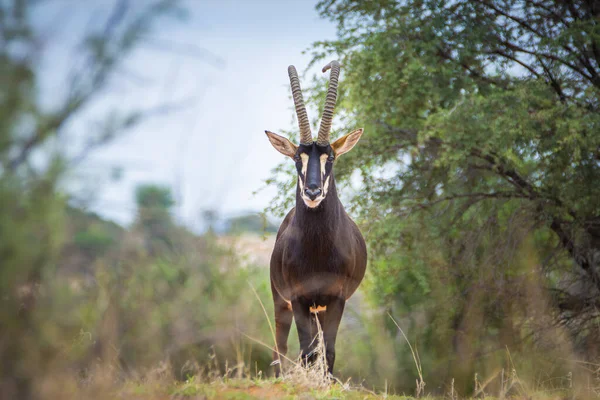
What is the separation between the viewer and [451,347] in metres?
13.1

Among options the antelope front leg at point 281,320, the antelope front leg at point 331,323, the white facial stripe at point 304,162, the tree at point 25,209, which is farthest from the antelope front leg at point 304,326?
the tree at point 25,209

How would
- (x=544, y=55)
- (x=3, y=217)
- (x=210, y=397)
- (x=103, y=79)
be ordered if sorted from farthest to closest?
(x=544, y=55), (x=210, y=397), (x=103, y=79), (x=3, y=217)

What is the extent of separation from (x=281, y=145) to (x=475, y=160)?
543 centimetres

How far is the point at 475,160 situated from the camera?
11.9 meters

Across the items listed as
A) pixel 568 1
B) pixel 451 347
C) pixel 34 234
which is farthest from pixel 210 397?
pixel 568 1

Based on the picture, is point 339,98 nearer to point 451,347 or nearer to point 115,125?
point 451,347

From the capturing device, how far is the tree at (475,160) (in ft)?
35.0

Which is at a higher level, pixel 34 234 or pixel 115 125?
pixel 115 125

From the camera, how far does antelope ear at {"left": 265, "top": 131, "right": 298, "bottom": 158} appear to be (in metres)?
7.61

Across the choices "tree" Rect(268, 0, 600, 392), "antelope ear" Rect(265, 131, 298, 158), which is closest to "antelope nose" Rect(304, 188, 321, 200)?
"antelope ear" Rect(265, 131, 298, 158)

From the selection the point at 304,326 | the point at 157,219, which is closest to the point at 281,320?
the point at 304,326

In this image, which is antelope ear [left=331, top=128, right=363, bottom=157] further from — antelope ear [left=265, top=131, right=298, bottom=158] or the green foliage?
the green foliage

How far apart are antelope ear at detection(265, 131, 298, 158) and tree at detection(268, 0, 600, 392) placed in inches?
144

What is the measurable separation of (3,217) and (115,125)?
28.9 inches
